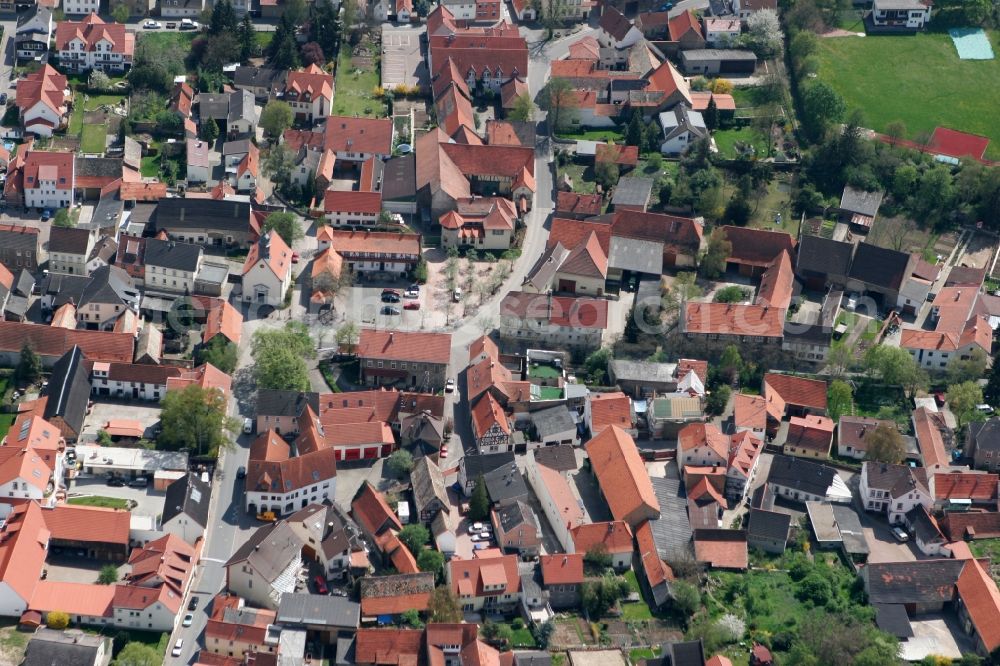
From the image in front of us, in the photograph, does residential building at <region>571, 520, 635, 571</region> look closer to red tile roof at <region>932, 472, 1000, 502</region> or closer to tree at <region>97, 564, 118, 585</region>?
red tile roof at <region>932, 472, 1000, 502</region>

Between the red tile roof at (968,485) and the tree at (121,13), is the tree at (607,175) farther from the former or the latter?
the tree at (121,13)

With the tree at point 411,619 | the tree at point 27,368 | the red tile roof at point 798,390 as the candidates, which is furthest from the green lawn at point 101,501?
the red tile roof at point 798,390

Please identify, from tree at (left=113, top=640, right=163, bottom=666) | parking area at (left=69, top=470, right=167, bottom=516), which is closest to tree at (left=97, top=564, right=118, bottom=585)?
parking area at (left=69, top=470, right=167, bottom=516)

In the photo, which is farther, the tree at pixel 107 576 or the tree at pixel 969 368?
the tree at pixel 969 368

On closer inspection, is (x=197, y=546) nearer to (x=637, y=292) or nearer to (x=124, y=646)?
(x=124, y=646)

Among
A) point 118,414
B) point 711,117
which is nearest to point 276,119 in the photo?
point 118,414

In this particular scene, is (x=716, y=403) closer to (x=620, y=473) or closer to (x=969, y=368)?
(x=620, y=473)

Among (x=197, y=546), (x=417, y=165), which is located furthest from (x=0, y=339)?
(x=417, y=165)
